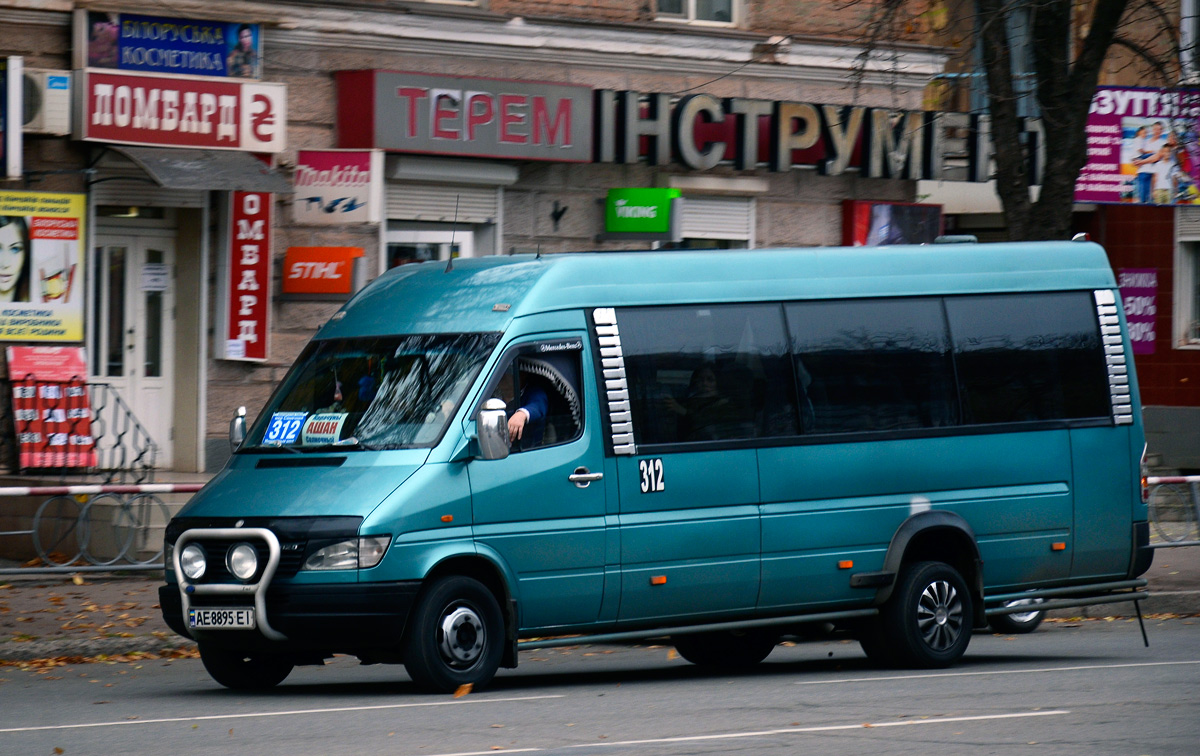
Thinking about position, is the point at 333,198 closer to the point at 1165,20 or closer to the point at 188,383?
the point at 188,383

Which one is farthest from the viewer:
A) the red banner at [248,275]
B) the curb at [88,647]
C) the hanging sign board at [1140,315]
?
the hanging sign board at [1140,315]

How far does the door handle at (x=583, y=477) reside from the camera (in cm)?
1013

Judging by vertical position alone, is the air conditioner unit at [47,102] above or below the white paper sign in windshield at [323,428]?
above

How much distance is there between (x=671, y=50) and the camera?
21406 mm

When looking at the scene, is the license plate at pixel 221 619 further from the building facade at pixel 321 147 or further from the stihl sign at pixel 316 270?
the stihl sign at pixel 316 270

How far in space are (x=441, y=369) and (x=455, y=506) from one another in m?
0.82

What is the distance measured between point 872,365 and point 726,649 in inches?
82.6

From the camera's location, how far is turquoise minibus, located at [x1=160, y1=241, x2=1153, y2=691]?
959 centimetres

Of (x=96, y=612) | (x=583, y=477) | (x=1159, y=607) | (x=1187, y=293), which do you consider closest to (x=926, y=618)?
(x=583, y=477)

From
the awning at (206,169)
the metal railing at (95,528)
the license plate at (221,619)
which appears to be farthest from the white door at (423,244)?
the license plate at (221,619)

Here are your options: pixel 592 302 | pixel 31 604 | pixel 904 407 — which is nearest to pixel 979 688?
pixel 904 407

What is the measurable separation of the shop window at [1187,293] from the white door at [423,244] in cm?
1204

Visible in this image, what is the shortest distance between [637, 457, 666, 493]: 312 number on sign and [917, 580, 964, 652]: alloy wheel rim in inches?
78.1

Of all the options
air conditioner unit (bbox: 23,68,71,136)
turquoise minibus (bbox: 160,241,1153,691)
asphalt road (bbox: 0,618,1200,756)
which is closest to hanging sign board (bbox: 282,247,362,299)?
air conditioner unit (bbox: 23,68,71,136)
